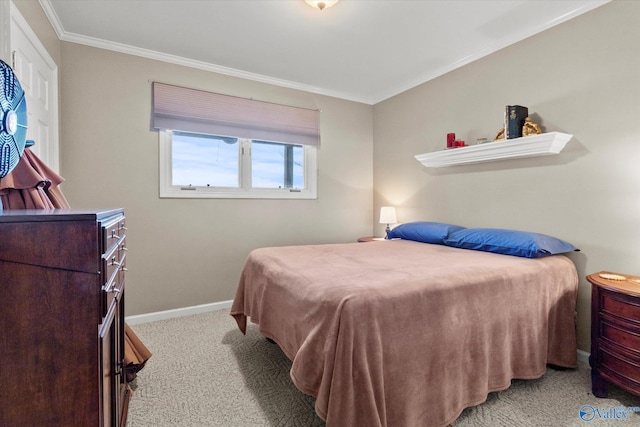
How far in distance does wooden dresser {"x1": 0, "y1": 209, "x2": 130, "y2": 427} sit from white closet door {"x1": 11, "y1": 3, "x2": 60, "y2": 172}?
5.38 ft

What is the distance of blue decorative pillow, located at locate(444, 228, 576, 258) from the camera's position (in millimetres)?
2086

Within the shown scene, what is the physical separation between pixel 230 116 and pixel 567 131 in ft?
9.97

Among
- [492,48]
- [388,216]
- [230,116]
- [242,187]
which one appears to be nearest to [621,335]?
[388,216]

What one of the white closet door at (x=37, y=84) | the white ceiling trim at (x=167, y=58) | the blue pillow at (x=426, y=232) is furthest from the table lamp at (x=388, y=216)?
the white closet door at (x=37, y=84)

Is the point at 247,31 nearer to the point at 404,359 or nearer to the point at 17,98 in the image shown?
the point at 17,98

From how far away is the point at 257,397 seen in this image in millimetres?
1813

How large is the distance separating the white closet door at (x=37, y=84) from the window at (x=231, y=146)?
2.49ft

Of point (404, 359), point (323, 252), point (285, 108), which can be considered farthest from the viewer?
point (285, 108)

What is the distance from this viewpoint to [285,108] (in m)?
3.61

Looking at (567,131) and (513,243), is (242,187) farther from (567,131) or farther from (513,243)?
(567,131)

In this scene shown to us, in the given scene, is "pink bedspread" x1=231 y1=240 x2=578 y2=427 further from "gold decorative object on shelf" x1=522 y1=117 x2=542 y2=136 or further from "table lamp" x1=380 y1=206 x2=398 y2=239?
"table lamp" x1=380 y1=206 x2=398 y2=239

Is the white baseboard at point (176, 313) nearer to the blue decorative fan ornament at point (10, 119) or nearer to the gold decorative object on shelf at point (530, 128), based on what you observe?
the blue decorative fan ornament at point (10, 119)

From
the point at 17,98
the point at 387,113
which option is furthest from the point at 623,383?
the point at 387,113

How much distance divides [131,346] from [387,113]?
3.66m
